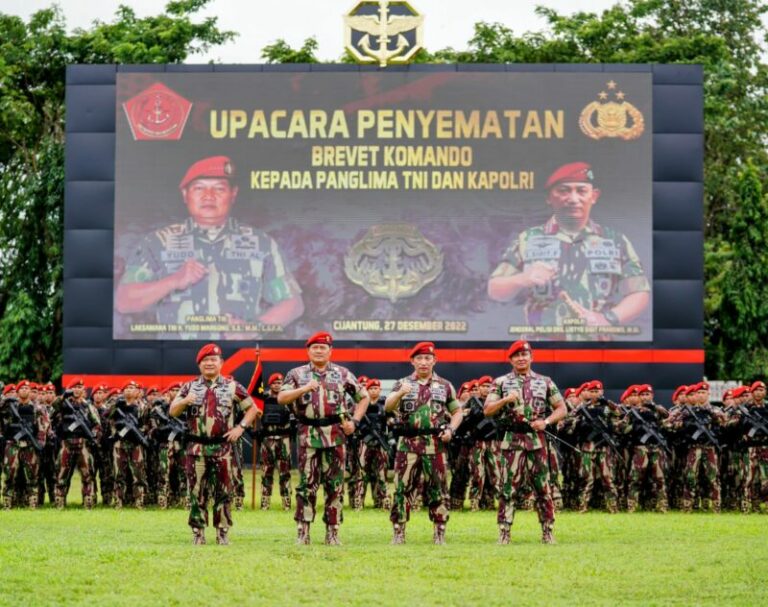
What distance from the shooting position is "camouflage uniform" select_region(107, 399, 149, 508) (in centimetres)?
2203

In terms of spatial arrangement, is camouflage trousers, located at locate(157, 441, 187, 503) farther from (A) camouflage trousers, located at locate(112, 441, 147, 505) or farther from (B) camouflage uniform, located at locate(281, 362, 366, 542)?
(B) camouflage uniform, located at locate(281, 362, 366, 542)

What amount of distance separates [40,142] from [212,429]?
26410 millimetres

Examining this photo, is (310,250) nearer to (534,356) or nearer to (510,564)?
(534,356)

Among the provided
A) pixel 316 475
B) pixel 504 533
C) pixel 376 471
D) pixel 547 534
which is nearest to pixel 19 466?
pixel 376 471

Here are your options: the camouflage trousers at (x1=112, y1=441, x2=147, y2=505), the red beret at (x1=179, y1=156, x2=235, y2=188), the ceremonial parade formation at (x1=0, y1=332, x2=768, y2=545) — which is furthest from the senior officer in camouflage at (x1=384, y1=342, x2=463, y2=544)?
the red beret at (x1=179, y1=156, x2=235, y2=188)

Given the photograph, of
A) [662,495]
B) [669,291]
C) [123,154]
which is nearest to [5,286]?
[123,154]

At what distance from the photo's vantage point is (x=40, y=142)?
129 ft

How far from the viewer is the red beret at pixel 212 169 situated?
29344 millimetres

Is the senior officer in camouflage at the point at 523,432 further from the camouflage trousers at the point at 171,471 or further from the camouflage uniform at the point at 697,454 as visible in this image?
the camouflage trousers at the point at 171,471

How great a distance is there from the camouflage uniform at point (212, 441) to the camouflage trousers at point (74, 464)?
26.2ft

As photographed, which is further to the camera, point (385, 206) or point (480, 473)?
point (385, 206)

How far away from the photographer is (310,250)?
1151 inches

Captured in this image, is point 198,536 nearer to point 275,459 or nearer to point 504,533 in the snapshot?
point 504,533

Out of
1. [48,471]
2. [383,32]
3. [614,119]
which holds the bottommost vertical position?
[48,471]
